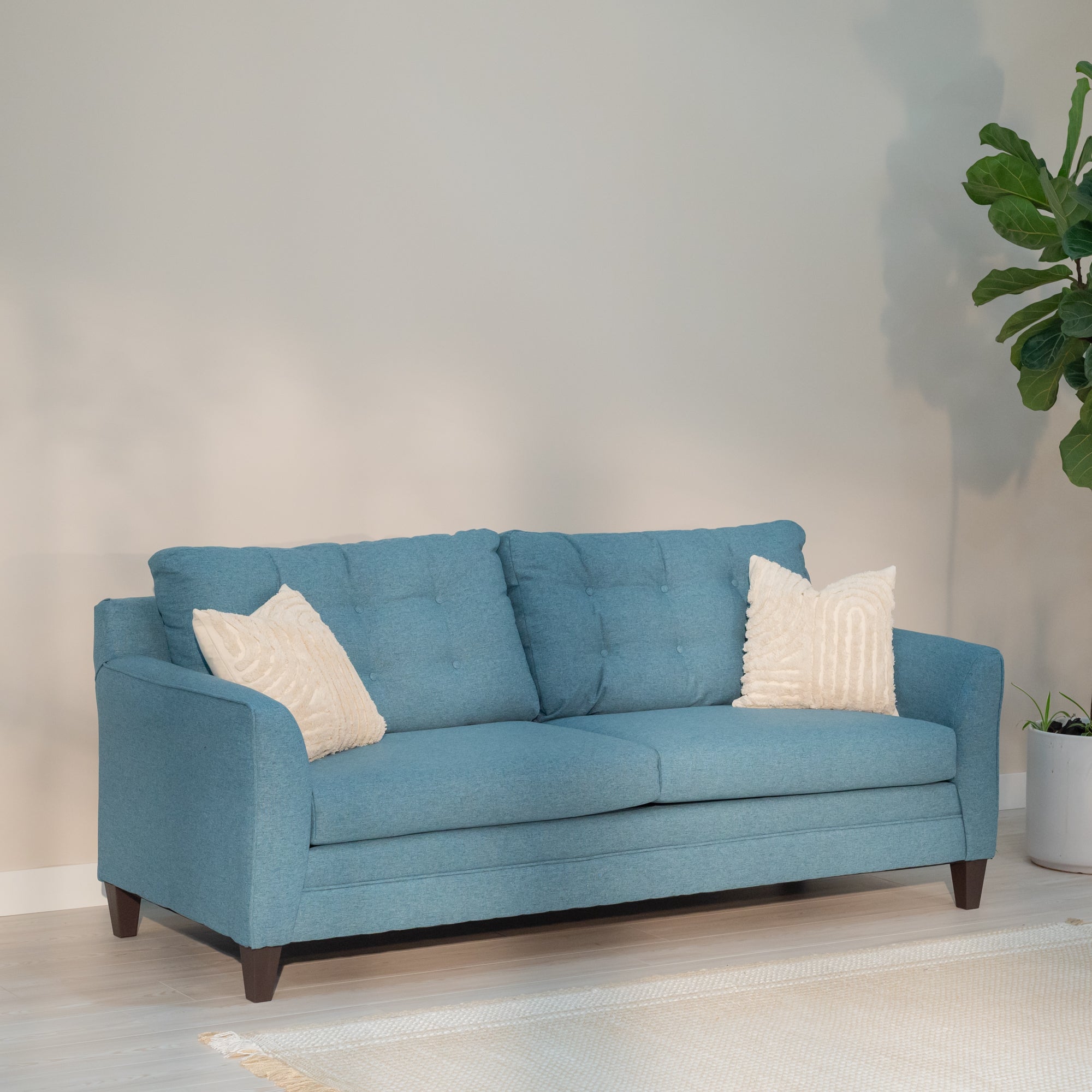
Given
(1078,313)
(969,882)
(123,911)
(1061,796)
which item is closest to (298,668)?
(123,911)

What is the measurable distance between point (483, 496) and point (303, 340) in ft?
2.37

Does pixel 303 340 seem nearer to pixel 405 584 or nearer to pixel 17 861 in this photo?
pixel 405 584

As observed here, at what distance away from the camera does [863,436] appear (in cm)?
472

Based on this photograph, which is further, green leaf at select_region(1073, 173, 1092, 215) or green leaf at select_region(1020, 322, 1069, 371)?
green leaf at select_region(1020, 322, 1069, 371)

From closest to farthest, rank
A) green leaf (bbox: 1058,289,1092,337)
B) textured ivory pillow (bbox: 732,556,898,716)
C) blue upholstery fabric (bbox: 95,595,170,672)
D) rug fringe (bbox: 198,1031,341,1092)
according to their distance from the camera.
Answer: rug fringe (bbox: 198,1031,341,1092)
blue upholstery fabric (bbox: 95,595,170,672)
textured ivory pillow (bbox: 732,556,898,716)
green leaf (bbox: 1058,289,1092,337)

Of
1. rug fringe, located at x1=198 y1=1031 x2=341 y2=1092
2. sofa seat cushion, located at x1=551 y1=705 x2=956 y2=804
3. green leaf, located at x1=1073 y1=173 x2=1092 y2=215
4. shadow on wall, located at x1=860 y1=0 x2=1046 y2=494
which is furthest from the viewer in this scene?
shadow on wall, located at x1=860 y1=0 x2=1046 y2=494

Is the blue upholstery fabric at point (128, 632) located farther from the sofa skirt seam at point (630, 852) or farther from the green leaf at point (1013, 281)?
the green leaf at point (1013, 281)

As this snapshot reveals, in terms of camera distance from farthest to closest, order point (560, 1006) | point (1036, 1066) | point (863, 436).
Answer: point (863, 436), point (560, 1006), point (1036, 1066)

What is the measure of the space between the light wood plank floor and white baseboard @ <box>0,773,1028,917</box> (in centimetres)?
6

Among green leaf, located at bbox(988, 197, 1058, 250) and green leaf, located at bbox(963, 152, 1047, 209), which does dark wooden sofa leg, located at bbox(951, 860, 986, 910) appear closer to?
green leaf, located at bbox(988, 197, 1058, 250)

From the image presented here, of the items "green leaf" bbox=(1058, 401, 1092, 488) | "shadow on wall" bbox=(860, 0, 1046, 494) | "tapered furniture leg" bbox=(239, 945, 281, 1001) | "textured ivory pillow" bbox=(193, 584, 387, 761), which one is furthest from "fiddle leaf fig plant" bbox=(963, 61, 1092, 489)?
"tapered furniture leg" bbox=(239, 945, 281, 1001)

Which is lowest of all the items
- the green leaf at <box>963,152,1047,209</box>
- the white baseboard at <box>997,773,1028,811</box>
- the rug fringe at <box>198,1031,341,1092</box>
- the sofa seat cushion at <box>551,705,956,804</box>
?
the white baseboard at <box>997,773,1028,811</box>

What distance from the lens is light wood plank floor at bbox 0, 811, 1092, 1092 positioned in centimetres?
242

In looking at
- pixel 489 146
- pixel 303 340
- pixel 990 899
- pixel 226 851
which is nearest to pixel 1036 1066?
pixel 990 899
